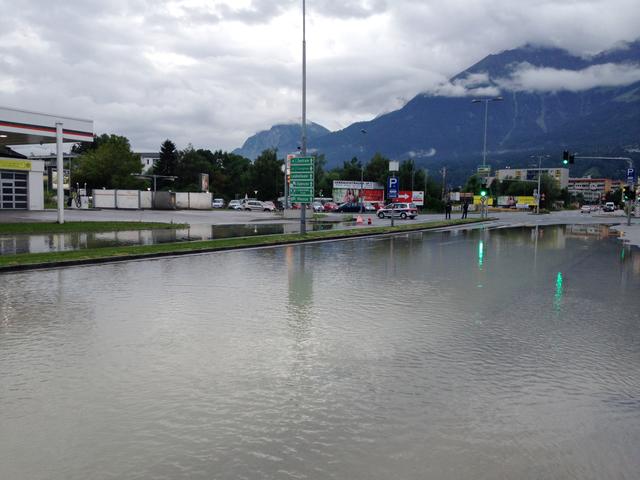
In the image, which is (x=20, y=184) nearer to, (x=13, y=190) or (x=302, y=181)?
(x=13, y=190)

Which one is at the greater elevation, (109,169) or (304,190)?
(109,169)

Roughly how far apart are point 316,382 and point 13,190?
47535mm

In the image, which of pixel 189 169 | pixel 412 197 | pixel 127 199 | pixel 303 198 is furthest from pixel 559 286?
pixel 189 169

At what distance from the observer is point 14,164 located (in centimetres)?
4344

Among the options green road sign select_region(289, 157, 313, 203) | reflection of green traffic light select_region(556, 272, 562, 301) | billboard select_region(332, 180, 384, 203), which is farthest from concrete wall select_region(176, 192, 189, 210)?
reflection of green traffic light select_region(556, 272, 562, 301)

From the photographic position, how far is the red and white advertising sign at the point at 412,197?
83062 mm

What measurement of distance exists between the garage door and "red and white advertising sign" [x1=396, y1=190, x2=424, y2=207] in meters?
54.3

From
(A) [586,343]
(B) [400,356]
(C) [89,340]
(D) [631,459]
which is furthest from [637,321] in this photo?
(C) [89,340]

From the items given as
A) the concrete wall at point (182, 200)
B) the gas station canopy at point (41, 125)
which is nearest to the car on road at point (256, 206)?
the concrete wall at point (182, 200)

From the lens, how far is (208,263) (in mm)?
15469

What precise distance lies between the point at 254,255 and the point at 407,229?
1827 cm

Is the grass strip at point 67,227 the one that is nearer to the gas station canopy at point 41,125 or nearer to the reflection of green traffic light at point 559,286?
the gas station canopy at point 41,125

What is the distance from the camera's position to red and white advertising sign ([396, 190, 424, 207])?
8306 centimetres

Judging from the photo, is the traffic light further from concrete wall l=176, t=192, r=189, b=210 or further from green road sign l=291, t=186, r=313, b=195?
concrete wall l=176, t=192, r=189, b=210
